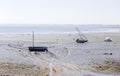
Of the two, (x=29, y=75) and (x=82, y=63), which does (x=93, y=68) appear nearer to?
(x=82, y=63)

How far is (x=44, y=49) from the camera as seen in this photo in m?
59.4

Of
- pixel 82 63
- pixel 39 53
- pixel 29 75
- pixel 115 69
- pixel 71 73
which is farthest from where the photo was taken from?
pixel 39 53

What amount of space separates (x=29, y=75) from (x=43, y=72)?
2.48m

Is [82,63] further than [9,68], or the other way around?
[82,63]

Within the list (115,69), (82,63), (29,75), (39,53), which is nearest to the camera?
(29,75)

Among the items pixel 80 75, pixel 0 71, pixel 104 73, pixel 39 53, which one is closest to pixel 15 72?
pixel 0 71

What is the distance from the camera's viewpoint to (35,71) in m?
35.6

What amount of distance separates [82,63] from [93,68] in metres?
5.51

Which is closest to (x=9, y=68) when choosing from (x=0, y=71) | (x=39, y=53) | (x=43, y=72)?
(x=0, y=71)

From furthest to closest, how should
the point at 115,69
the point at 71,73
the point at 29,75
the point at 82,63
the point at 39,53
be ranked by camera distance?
the point at 39,53 → the point at 82,63 → the point at 115,69 → the point at 71,73 → the point at 29,75

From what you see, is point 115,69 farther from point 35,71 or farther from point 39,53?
point 39,53

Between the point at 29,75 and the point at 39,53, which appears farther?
the point at 39,53

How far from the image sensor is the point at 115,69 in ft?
124

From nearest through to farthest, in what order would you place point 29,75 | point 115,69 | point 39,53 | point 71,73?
point 29,75
point 71,73
point 115,69
point 39,53
